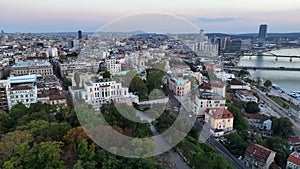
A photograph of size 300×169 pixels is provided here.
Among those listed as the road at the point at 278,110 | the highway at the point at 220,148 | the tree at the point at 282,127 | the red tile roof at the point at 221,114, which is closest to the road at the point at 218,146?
the highway at the point at 220,148

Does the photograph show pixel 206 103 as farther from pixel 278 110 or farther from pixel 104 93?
pixel 278 110

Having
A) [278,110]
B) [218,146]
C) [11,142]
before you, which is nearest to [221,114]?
[218,146]

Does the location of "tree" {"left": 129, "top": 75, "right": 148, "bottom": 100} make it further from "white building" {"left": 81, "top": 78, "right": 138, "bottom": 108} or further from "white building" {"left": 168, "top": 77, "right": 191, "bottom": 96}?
"white building" {"left": 168, "top": 77, "right": 191, "bottom": 96}

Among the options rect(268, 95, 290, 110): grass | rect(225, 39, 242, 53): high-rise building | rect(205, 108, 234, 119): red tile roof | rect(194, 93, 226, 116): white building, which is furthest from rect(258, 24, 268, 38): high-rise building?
rect(205, 108, 234, 119): red tile roof

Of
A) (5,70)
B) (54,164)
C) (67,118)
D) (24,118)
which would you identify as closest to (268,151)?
(54,164)

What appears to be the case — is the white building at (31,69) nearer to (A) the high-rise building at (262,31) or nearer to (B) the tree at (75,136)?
(B) the tree at (75,136)

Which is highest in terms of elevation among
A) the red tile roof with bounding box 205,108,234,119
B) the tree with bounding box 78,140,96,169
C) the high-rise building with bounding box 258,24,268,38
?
the high-rise building with bounding box 258,24,268,38

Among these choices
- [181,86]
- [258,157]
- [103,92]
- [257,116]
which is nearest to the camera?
[258,157]

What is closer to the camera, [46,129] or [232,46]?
[46,129]

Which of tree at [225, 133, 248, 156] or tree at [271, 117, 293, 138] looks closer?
tree at [225, 133, 248, 156]

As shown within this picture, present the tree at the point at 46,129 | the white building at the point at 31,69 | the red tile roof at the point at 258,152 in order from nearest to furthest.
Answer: the tree at the point at 46,129, the red tile roof at the point at 258,152, the white building at the point at 31,69
